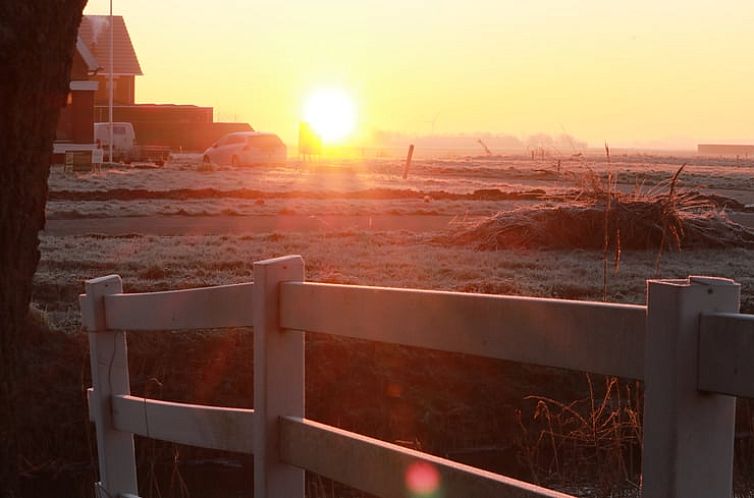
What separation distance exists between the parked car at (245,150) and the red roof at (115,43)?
50.1 feet

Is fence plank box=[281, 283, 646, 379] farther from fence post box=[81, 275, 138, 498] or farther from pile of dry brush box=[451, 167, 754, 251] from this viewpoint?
pile of dry brush box=[451, 167, 754, 251]

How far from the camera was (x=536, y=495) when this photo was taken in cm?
293

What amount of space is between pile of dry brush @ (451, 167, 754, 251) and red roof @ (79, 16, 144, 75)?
48.9 meters

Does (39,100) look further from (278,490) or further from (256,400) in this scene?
(278,490)

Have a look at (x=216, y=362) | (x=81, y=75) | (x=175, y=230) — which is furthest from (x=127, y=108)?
(x=216, y=362)

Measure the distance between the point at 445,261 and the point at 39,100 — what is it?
9.93 metres

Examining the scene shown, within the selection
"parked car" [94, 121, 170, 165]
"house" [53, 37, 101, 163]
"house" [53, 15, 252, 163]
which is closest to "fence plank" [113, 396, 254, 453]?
"parked car" [94, 121, 170, 165]

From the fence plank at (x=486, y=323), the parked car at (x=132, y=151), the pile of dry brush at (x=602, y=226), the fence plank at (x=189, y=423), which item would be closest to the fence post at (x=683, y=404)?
the fence plank at (x=486, y=323)

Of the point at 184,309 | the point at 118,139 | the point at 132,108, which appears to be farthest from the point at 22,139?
the point at 132,108

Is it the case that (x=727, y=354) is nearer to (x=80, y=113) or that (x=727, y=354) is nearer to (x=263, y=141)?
(x=80, y=113)

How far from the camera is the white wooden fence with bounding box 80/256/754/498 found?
2619mm

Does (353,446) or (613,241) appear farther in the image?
(613,241)

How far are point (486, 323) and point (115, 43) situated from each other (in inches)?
2499

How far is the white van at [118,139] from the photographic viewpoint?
4728 centimetres
